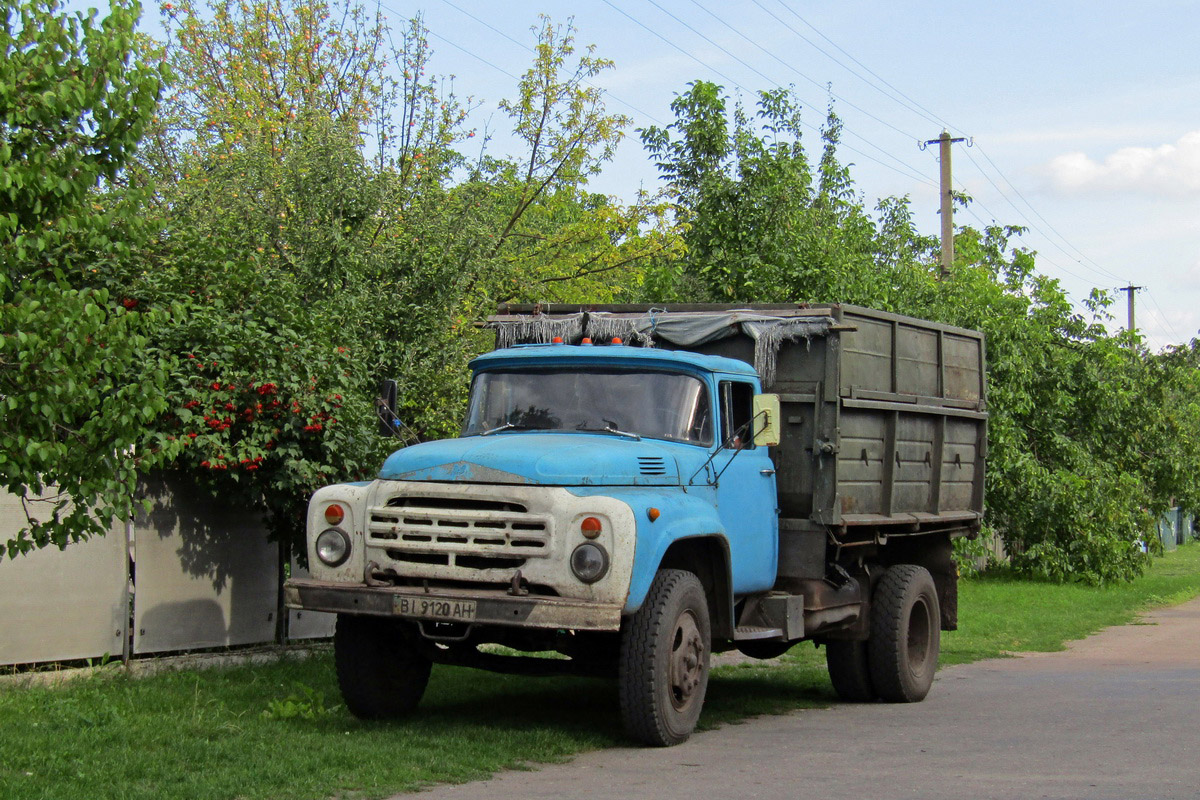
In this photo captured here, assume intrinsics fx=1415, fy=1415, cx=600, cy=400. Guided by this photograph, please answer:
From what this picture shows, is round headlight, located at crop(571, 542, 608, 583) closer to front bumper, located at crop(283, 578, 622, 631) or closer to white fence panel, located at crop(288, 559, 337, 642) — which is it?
front bumper, located at crop(283, 578, 622, 631)

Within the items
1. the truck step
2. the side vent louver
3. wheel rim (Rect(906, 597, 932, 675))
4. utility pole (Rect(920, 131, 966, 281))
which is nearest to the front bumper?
the side vent louver

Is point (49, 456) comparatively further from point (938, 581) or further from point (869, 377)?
point (938, 581)

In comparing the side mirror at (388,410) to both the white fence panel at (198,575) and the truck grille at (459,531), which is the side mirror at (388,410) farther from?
the white fence panel at (198,575)

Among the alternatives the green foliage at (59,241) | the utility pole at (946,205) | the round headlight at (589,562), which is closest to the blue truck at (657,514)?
the round headlight at (589,562)

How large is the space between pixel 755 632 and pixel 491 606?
235 cm

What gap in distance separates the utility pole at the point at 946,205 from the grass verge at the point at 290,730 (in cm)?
1364

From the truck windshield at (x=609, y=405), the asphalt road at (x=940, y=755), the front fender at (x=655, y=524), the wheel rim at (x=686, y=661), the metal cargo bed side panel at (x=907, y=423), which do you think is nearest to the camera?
the asphalt road at (x=940, y=755)

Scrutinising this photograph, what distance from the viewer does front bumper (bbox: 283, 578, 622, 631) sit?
301 inches

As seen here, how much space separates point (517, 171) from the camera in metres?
24.2

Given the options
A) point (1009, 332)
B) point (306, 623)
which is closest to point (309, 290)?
point (306, 623)

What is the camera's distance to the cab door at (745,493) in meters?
9.23

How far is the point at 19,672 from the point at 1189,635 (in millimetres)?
13774

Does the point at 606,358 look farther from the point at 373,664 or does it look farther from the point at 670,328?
the point at 373,664

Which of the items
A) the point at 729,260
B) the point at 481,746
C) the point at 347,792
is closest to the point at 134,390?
the point at 347,792
